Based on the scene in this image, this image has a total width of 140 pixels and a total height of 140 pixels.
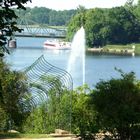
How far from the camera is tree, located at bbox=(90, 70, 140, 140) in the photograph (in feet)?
24.4

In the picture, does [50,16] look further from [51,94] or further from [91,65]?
[51,94]

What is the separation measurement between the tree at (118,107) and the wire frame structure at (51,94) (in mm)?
3890

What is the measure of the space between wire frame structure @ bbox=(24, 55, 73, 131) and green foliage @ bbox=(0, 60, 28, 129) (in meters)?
0.22

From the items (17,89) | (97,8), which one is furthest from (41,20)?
(17,89)

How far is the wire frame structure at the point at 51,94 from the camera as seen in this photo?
12.5 meters

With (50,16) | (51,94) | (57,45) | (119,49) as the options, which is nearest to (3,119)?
(51,94)

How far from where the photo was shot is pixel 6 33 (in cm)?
606

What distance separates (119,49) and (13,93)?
309 feet

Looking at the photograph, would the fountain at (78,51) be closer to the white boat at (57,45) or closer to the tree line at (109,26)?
the white boat at (57,45)

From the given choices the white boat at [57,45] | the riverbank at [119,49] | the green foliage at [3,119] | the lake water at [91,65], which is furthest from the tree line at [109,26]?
the green foliage at [3,119]

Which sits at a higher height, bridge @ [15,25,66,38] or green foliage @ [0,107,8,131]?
green foliage @ [0,107,8,131]

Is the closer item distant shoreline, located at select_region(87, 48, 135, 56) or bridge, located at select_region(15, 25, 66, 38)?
distant shoreline, located at select_region(87, 48, 135, 56)

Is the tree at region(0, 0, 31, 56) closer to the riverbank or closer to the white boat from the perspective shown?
the riverbank

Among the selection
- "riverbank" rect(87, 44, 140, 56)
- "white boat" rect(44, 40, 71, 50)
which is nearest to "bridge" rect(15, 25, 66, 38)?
"white boat" rect(44, 40, 71, 50)
